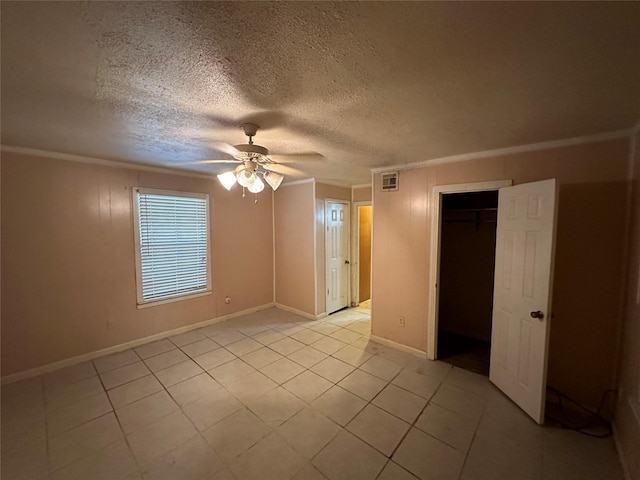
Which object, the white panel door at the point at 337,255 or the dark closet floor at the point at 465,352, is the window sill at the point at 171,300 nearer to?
the white panel door at the point at 337,255

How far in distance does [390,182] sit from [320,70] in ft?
7.61

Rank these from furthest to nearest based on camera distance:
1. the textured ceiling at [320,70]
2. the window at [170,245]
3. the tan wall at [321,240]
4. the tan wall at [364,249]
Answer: the tan wall at [364,249] < the tan wall at [321,240] < the window at [170,245] < the textured ceiling at [320,70]

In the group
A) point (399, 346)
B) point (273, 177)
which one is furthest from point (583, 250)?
point (273, 177)

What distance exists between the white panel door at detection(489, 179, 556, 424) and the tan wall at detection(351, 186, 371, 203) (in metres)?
2.52

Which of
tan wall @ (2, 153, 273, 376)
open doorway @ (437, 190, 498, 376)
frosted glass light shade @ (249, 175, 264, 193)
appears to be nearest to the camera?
frosted glass light shade @ (249, 175, 264, 193)

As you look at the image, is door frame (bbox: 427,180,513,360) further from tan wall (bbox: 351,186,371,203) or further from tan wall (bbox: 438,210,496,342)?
tan wall (bbox: 351,186,371,203)

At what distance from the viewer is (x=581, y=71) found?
52.1 inches

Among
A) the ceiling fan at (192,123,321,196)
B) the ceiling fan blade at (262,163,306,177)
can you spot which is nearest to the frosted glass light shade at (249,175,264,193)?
the ceiling fan at (192,123,321,196)

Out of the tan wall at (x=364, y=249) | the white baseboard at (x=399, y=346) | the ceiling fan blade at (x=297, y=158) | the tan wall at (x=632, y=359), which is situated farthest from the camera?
the tan wall at (x=364, y=249)

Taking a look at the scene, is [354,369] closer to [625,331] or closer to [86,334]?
[625,331]

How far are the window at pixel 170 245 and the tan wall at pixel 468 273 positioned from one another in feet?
12.1

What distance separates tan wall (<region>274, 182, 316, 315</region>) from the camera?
4.51 metres

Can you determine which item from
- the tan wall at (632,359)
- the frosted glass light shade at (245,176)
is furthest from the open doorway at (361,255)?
the tan wall at (632,359)

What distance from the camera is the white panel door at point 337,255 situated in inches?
184
